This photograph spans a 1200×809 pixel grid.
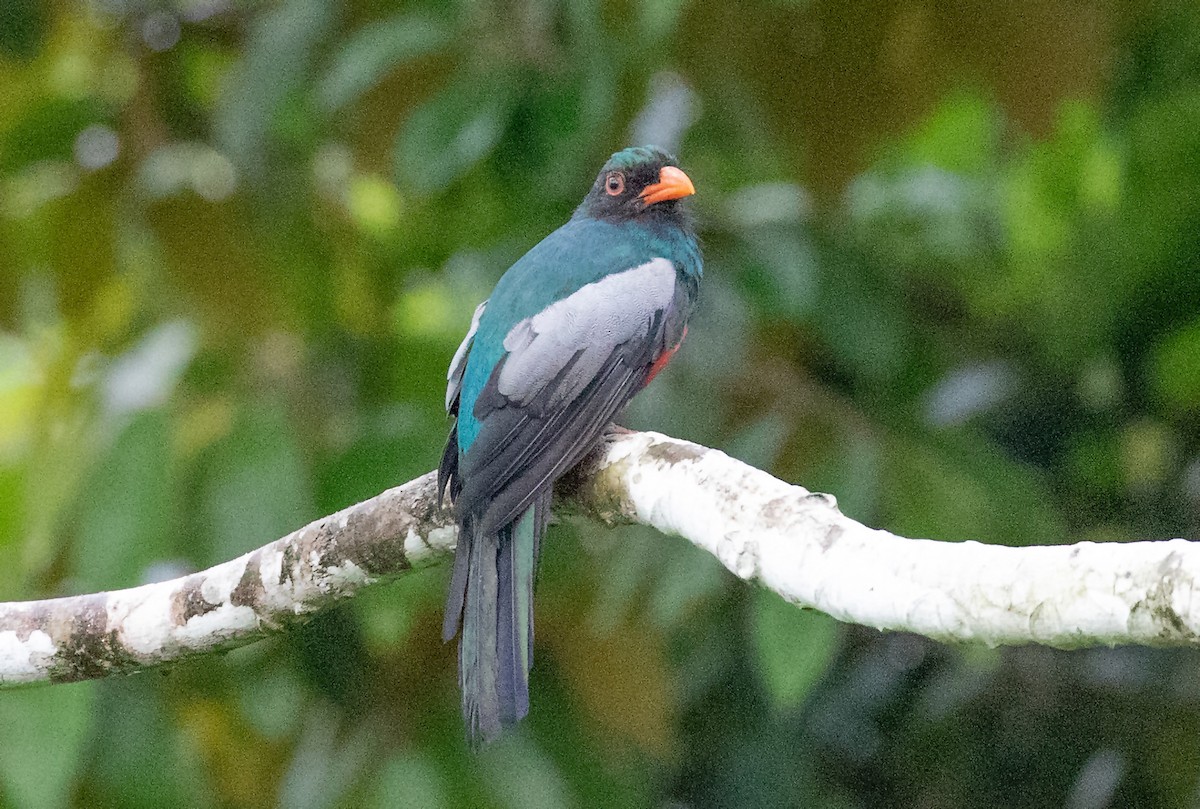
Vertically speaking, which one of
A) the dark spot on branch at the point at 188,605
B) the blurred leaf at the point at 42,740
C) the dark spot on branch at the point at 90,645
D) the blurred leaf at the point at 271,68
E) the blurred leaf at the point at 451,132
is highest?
the blurred leaf at the point at 271,68

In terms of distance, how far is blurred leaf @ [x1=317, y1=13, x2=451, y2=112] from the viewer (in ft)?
12.0

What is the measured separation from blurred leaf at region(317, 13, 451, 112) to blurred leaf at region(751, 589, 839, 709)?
61.3 inches

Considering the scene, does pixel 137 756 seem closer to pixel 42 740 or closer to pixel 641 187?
pixel 42 740

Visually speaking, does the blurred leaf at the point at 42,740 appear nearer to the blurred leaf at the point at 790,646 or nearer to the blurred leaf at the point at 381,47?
the blurred leaf at the point at 790,646

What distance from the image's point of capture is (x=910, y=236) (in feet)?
14.2

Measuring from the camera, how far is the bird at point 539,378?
9.27 feet

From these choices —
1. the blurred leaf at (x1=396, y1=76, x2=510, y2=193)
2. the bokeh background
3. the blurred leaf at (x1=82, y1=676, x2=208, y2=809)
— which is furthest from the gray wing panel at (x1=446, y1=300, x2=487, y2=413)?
the blurred leaf at (x1=82, y1=676, x2=208, y2=809)

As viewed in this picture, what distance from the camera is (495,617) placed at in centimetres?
283

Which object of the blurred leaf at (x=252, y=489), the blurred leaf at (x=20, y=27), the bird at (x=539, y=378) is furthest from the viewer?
the blurred leaf at (x=20, y=27)

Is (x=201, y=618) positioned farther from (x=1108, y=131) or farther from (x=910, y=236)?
(x=1108, y=131)

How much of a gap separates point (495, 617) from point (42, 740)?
0.99 m

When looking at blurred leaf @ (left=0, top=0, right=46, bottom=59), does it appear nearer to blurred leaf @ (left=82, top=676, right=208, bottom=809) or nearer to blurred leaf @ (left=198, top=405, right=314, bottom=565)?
blurred leaf @ (left=198, top=405, right=314, bottom=565)

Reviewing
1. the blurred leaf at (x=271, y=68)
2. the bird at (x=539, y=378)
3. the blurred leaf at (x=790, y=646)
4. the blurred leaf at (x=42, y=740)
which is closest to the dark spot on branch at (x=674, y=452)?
the bird at (x=539, y=378)

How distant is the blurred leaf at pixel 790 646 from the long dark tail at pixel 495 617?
56 centimetres
